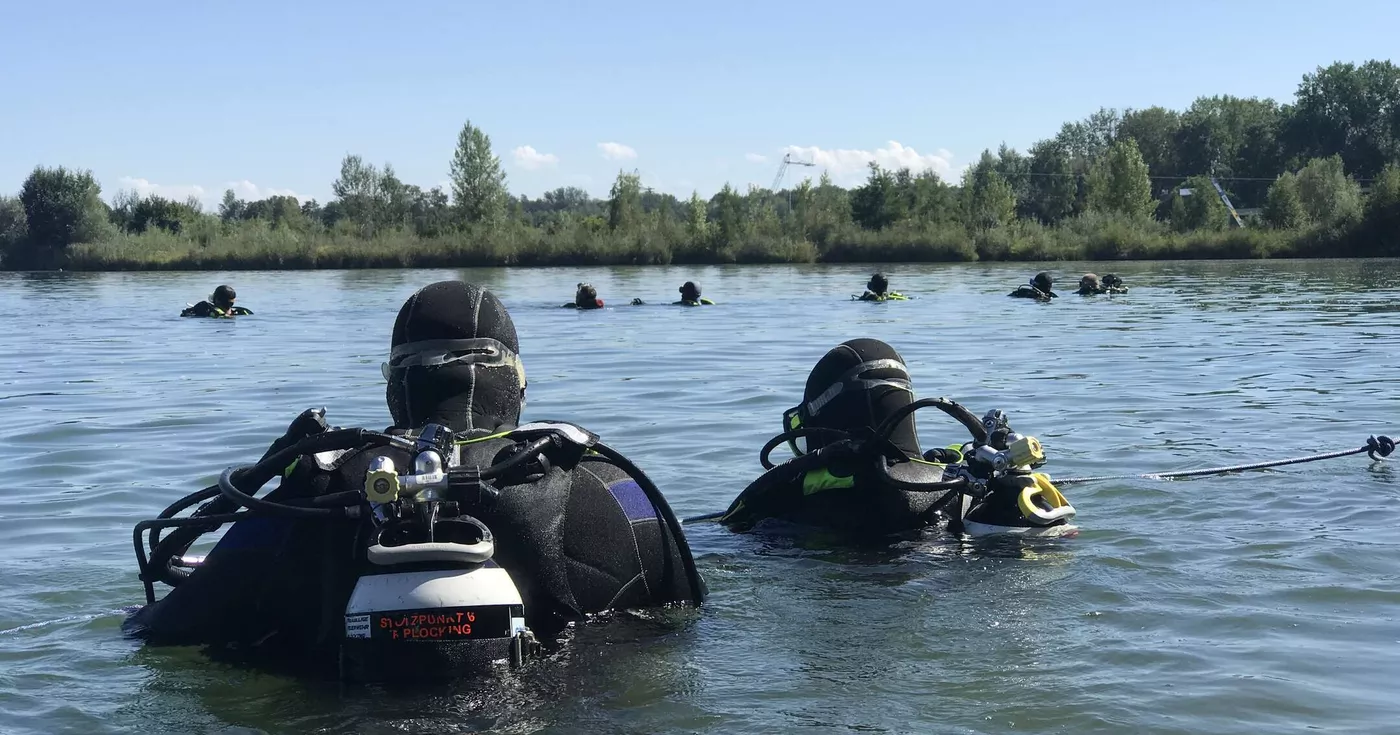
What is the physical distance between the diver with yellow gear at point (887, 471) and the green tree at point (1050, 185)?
8540cm

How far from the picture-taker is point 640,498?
493cm

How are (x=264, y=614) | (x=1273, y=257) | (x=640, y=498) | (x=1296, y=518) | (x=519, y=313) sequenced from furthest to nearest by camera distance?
(x=1273, y=257) < (x=519, y=313) < (x=1296, y=518) < (x=640, y=498) < (x=264, y=614)

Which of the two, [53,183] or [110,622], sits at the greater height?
[53,183]

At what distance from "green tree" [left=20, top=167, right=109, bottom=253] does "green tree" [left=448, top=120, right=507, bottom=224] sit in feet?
63.4

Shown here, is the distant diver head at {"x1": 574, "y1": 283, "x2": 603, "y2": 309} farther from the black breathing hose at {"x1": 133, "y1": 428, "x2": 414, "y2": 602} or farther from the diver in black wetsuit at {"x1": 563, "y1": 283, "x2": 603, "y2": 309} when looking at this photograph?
the black breathing hose at {"x1": 133, "y1": 428, "x2": 414, "y2": 602}

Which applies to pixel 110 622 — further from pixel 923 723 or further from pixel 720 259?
pixel 720 259

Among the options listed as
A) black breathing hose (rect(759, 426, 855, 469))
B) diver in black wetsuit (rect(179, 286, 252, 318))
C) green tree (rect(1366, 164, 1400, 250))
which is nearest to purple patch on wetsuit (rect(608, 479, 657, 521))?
black breathing hose (rect(759, 426, 855, 469))

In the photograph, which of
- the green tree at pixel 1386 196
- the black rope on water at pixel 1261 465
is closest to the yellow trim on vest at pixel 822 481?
the black rope on water at pixel 1261 465

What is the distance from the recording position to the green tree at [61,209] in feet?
243

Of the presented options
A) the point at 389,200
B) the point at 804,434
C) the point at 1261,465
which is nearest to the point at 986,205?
the point at 389,200

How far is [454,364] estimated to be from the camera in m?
4.75

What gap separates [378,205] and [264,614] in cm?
8640

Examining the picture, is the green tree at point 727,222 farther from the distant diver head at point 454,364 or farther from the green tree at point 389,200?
the distant diver head at point 454,364

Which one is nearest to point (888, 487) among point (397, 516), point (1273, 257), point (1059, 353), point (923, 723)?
point (923, 723)
